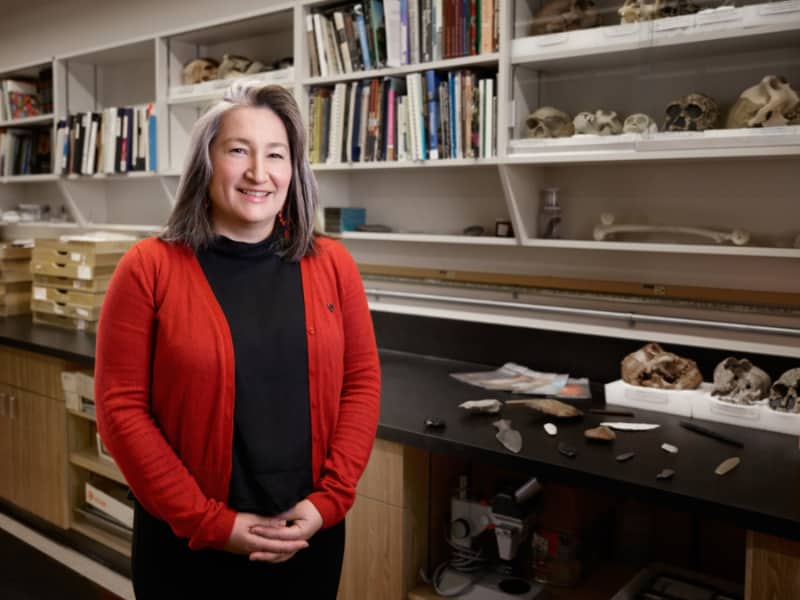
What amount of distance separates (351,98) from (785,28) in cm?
136

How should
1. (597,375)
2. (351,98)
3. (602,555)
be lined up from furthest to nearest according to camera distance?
(351,98) → (597,375) → (602,555)

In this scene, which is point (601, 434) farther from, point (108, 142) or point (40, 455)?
point (108, 142)

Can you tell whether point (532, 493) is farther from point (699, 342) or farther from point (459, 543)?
point (699, 342)

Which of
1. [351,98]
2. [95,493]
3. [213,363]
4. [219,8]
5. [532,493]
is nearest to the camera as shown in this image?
[213,363]

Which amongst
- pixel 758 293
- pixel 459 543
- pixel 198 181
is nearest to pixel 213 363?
pixel 198 181

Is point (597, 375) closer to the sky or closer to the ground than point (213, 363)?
closer to the ground

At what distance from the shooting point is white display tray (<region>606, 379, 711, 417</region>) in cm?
195

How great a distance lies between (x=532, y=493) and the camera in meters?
1.99

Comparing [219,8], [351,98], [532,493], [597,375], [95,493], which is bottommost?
[95,493]

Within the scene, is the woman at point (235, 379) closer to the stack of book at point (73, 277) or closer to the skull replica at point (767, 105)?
the skull replica at point (767, 105)

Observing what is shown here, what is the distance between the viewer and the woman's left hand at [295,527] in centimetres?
131

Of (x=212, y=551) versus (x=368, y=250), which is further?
(x=368, y=250)

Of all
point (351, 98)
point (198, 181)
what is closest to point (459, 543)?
point (198, 181)

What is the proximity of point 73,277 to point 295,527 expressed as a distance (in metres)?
2.33
